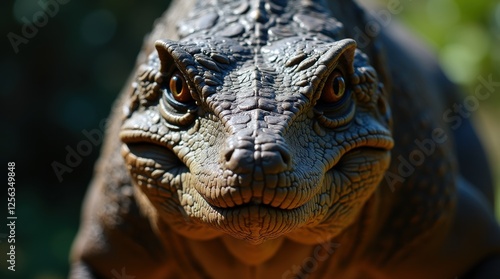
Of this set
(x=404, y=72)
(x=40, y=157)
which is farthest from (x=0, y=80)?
(x=404, y=72)

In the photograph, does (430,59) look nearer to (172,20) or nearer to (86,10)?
(172,20)

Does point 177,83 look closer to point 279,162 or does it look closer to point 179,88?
point 179,88

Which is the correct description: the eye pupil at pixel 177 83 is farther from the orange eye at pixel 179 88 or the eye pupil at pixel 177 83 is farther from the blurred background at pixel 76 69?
the blurred background at pixel 76 69

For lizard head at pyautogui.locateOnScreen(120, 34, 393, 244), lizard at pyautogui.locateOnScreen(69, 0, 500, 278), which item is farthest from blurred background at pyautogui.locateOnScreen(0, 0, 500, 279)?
lizard head at pyautogui.locateOnScreen(120, 34, 393, 244)

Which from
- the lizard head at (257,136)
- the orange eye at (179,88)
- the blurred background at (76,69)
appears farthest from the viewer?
the blurred background at (76,69)

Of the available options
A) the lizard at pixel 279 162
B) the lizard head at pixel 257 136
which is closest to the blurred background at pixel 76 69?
the lizard at pixel 279 162

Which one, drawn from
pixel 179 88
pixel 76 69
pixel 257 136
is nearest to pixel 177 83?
pixel 179 88

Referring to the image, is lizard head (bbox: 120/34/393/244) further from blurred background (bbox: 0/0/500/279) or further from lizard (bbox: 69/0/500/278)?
blurred background (bbox: 0/0/500/279)
